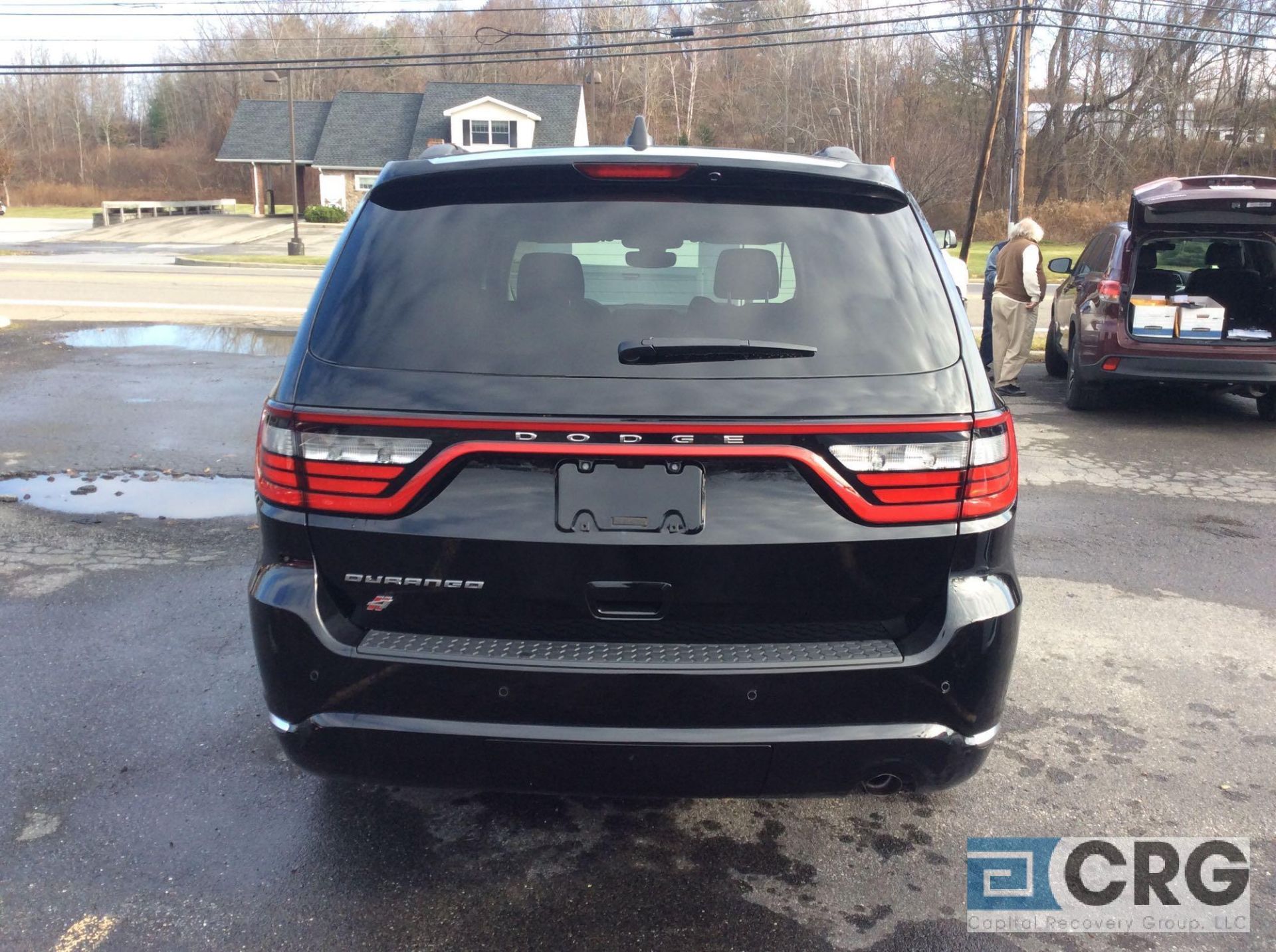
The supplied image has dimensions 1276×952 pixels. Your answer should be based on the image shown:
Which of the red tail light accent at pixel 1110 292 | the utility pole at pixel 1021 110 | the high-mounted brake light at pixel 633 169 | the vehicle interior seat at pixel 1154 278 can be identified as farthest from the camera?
the utility pole at pixel 1021 110

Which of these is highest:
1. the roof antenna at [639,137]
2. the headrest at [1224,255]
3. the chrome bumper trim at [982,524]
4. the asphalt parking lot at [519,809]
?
the roof antenna at [639,137]

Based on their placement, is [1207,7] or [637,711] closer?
[637,711]

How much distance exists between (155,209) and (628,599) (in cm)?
5924

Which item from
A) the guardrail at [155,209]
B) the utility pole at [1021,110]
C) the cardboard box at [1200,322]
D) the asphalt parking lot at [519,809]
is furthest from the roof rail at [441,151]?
the guardrail at [155,209]

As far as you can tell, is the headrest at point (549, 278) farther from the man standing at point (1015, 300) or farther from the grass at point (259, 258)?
the grass at point (259, 258)

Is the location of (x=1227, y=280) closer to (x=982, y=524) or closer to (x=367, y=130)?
(x=982, y=524)

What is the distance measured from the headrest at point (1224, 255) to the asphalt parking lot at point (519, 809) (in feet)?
16.3

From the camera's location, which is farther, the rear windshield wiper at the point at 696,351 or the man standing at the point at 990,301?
the man standing at the point at 990,301

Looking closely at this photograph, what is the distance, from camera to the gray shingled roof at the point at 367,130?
53.8 m

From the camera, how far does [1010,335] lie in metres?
10.3

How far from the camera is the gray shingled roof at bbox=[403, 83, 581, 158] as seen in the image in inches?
2087

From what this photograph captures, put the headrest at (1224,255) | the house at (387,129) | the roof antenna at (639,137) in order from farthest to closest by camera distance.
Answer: the house at (387,129) < the headrest at (1224,255) < the roof antenna at (639,137)

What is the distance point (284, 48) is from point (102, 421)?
78236mm

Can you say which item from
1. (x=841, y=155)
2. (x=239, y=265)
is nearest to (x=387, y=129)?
(x=239, y=265)
